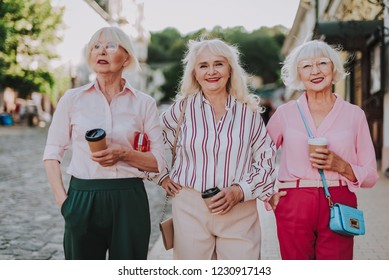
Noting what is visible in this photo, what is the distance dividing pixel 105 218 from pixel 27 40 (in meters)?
1.89

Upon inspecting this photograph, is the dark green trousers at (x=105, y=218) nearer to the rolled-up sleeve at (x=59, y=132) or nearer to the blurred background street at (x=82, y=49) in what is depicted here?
the rolled-up sleeve at (x=59, y=132)

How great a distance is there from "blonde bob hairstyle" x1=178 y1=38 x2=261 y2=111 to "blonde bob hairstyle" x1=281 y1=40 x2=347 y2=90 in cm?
19

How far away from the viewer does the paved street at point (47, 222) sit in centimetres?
364

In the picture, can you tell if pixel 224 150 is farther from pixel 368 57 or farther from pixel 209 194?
pixel 368 57

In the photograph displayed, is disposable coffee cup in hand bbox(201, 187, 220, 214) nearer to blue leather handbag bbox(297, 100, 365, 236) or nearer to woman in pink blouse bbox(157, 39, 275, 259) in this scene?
woman in pink blouse bbox(157, 39, 275, 259)

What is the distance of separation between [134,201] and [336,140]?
861 mm

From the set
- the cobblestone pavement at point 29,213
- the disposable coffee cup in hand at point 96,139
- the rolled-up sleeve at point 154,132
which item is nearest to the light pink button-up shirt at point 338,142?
the rolled-up sleeve at point 154,132

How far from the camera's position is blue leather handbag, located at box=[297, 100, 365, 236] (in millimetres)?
2096

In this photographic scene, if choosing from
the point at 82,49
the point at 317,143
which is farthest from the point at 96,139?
the point at 82,49

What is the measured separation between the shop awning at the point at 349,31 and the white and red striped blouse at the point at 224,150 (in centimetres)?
629

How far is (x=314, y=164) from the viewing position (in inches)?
83.9

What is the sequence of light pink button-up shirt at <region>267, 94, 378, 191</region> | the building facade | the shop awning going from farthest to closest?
the shop awning < the building facade < light pink button-up shirt at <region>267, 94, 378, 191</region>

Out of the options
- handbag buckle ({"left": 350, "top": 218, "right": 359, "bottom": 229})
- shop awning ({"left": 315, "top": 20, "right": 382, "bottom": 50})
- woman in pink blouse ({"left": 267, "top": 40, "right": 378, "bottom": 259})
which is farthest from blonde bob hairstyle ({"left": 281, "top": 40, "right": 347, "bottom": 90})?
shop awning ({"left": 315, "top": 20, "right": 382, "bottom": 50})

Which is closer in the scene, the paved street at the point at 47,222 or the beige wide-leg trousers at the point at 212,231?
the beige wide-leg trousers at the point at 212,231
